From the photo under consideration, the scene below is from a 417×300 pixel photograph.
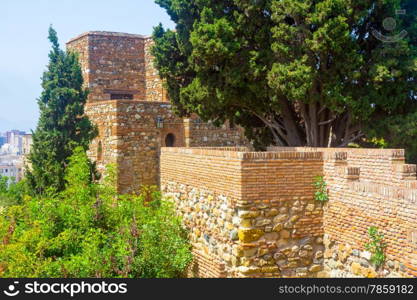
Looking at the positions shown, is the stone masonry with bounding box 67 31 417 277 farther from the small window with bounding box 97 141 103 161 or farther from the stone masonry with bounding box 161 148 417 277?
the small window with bounding box 97 141 103 161

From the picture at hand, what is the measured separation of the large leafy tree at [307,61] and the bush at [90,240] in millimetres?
→ 3549

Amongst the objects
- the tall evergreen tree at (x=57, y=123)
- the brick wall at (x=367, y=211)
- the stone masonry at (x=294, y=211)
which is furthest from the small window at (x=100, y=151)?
the brick wall at (x=367, y=211)

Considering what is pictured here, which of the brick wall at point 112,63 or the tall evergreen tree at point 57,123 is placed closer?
the tall evergreen tree at point 57,123

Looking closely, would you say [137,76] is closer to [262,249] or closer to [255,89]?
[255,89]

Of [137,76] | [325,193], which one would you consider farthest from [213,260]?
[137,76]

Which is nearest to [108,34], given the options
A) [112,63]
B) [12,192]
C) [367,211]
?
[112,63]

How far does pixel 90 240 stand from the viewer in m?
9.52

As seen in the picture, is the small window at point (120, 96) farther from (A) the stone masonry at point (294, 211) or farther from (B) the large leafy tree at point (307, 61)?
(A) the stone masonry at point (294, 211)

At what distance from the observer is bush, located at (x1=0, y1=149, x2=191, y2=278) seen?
28.9 feet

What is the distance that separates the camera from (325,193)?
806 cm

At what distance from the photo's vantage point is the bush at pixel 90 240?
8.80m

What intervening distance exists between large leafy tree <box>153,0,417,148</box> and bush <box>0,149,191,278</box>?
140 inches

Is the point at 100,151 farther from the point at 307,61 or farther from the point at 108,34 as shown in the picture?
the point at 307,61

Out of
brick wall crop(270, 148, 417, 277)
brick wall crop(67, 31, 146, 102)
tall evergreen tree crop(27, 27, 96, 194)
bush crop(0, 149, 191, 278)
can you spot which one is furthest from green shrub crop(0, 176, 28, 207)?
brick wall crop(270, 148, 417, 277)
